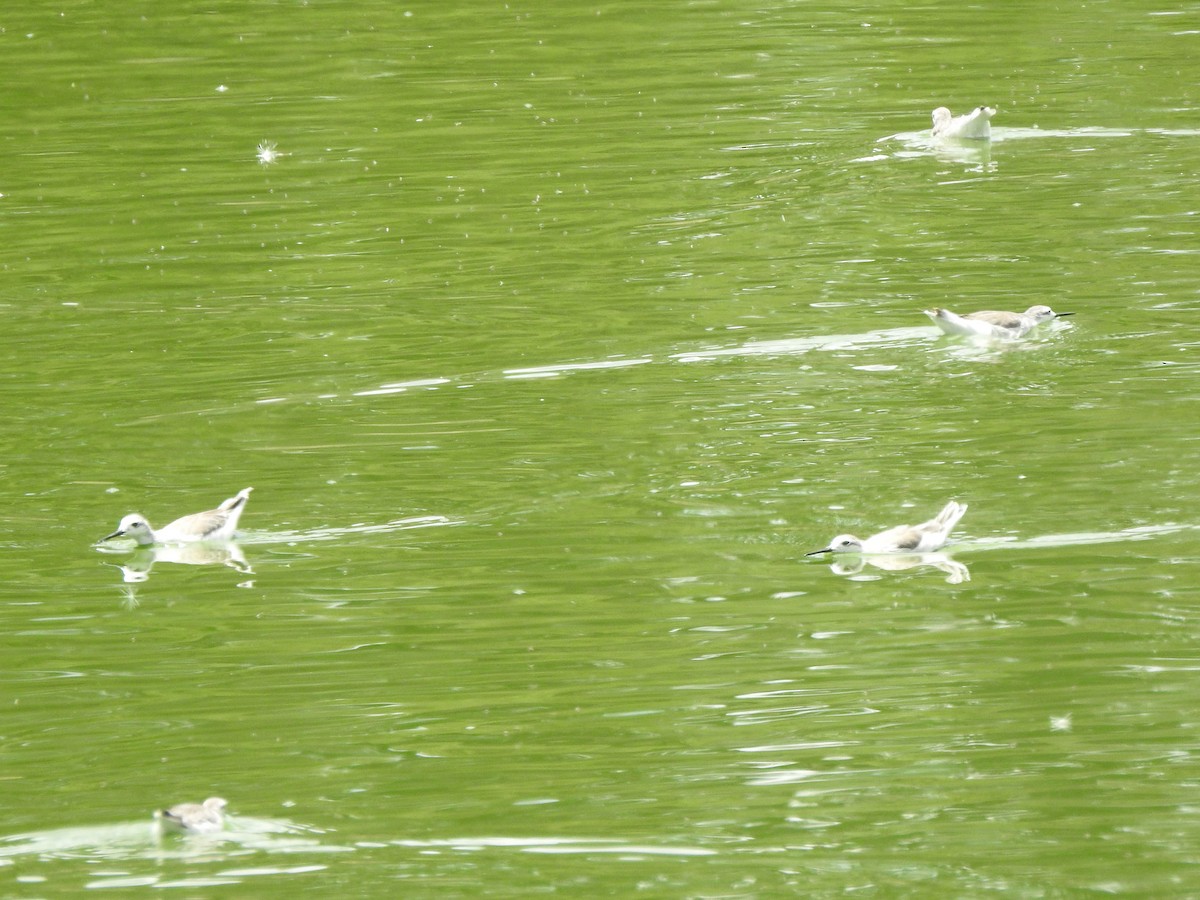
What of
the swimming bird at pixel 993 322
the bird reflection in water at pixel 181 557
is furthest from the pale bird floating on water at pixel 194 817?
the swimming bird at pixel 993 322

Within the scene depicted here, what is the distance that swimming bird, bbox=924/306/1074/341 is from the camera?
44.6 feet

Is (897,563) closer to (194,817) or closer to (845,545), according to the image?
(845,545)

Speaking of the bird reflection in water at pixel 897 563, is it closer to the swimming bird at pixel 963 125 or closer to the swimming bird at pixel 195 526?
the swimming bird at pixel 195 526

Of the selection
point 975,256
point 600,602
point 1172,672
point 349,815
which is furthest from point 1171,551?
point 975,256

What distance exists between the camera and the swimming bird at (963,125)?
18.5 meters

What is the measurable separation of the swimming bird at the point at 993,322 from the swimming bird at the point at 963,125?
4.94 m

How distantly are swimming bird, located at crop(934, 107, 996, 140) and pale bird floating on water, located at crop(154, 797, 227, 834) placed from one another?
12010 mm

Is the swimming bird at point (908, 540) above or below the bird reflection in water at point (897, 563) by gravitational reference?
above

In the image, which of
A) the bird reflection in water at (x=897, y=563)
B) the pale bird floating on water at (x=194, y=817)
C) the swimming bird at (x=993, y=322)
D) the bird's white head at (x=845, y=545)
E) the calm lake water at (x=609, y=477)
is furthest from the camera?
the swimming bird at (x=993, y=322)

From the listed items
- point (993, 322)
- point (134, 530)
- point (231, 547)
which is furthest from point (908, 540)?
point (134, 530)

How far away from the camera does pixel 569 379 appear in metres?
13.8

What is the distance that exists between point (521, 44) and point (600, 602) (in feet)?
49.5

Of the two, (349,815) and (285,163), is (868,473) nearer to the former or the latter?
(349,815)

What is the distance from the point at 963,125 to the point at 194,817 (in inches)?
483
